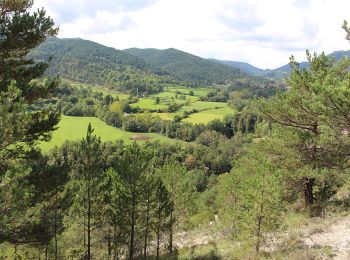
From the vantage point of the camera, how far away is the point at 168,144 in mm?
101562

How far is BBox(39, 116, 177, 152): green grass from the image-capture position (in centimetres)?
9231

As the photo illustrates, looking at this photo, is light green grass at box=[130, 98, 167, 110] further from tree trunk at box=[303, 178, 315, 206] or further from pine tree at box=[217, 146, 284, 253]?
pine tree at box=[217, 146, 284, 253]

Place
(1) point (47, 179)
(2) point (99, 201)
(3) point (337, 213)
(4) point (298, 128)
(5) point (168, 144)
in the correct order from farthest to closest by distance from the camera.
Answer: (5) point (168, 144), (2) point (99, 201), (4) point (298, 128), (3) point (337, 213), (1) point (47, 179)

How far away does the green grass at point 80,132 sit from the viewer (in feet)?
303

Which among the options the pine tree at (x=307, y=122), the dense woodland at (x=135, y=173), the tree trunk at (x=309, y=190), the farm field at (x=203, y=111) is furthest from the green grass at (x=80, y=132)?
the pine tree at (x=307, y=122)

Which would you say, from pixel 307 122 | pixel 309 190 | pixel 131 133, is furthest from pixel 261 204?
pixel 131 133

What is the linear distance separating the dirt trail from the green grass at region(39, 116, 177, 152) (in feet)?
261

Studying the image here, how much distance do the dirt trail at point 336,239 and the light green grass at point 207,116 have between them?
107 metres

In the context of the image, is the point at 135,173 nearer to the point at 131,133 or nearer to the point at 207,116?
the point at 131,133

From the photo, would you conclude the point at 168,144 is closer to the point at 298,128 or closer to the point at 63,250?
the point at 63,250

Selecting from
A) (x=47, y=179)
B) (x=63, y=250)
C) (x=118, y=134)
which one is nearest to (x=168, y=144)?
(x=118, y=134)

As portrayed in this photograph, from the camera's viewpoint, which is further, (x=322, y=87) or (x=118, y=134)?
(x=118, y=134)

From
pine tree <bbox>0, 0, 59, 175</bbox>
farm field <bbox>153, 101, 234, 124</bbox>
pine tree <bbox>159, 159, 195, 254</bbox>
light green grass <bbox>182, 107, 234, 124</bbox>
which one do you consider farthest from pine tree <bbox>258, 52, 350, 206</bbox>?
farm field <bbox>153, 101, 234, 124</bbox>

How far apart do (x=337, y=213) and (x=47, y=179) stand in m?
15.8
